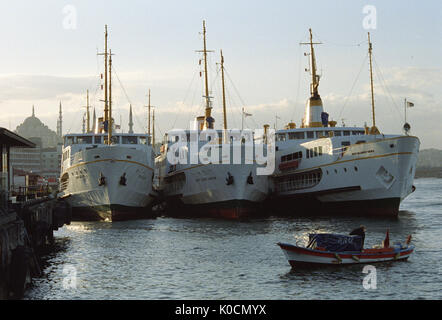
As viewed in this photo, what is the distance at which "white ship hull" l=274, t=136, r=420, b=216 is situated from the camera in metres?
45.8

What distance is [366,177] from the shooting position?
1854 inches

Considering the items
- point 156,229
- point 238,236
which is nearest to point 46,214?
point 156,229

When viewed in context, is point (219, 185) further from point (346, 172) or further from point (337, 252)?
point (337, 252)

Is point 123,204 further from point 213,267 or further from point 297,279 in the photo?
point 297,279

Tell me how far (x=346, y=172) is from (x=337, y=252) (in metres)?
22.3

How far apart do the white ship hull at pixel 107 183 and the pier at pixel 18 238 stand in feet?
24.4

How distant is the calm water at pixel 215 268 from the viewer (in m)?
22.7

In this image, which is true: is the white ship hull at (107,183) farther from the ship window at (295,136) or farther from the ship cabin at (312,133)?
the ship window at (295,136)

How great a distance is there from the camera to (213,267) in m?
27.8

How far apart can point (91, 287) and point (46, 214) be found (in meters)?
17.1

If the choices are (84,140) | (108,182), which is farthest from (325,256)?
(84,140)

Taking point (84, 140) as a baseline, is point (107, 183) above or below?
below

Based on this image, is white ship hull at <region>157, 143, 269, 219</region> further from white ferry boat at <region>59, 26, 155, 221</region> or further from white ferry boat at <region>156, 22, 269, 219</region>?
white ferry boat at <region>59, 26, 155, 221</region>

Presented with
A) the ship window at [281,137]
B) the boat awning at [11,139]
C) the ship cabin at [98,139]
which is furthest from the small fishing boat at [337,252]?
the ship window at [281,137]
